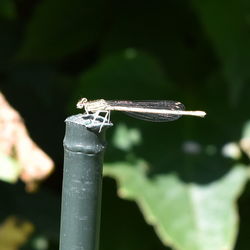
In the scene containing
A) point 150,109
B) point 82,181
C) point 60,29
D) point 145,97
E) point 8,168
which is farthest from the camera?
point 60,29

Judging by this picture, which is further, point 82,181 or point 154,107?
point 154,107

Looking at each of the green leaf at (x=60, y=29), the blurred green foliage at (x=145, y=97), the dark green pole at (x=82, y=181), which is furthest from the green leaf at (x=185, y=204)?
the dark green pole at (x=82, y=181)

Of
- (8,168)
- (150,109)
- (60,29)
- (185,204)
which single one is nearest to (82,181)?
(150,109)

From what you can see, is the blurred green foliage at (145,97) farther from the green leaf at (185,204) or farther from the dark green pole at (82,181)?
the dark green pole at (82,181)

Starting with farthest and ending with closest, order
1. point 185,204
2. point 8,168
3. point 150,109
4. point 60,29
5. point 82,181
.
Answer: point 60,29
point 185,204
point 8,168
point 150,109
point 82,181

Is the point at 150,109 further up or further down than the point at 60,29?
further down

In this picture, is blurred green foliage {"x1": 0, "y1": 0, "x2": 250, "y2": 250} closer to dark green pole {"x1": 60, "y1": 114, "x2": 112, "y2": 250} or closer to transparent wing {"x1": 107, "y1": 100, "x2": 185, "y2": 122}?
transparent wing {"x1": 107, "y1": 100, "x2": 185, "y2": 122}

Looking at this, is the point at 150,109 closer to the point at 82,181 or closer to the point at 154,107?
the point at 154,107

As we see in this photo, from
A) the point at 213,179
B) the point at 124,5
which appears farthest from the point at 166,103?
the point at 124,5
